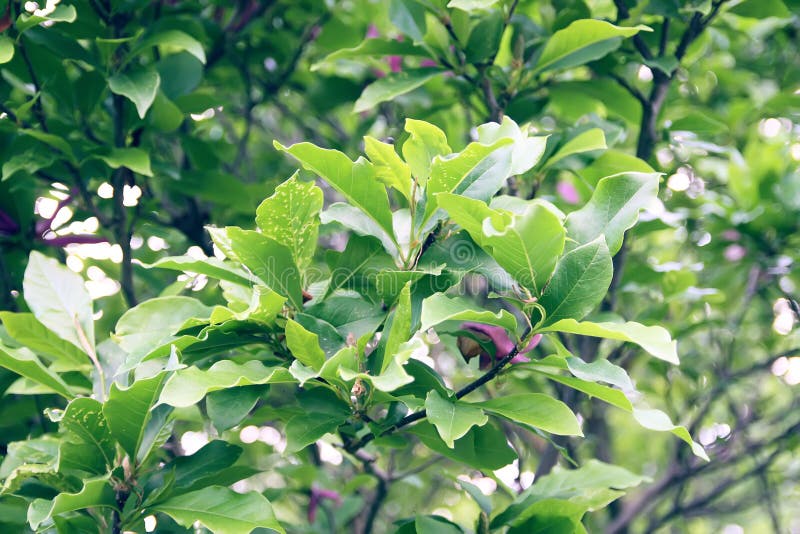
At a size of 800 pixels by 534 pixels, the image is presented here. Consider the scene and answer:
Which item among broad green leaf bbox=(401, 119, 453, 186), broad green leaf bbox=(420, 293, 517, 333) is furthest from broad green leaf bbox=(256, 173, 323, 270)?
broad green leaf bbox=(420, 293, 517, 333)

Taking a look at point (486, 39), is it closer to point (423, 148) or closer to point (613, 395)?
point (423, 148)

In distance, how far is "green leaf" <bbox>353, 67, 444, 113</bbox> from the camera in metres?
1.60

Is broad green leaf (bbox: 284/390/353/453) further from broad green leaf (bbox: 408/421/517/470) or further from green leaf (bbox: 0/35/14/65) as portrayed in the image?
green leaf (bbox: 0/35/14/65)

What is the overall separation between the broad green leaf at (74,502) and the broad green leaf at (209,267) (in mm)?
346

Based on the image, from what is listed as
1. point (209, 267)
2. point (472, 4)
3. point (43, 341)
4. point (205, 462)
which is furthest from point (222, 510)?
point (472, 4)

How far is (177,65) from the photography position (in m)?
1.82

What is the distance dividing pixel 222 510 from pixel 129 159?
779mm

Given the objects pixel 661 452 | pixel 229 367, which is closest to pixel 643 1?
pixel 229 367

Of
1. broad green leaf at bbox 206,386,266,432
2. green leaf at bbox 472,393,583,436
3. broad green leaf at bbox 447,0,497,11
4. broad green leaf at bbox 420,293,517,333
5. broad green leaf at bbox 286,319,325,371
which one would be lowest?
green leaf at bbox 472,393,583,436

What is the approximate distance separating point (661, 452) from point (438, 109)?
3.08m

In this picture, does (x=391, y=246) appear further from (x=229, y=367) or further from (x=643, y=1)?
(x=643, y=1)

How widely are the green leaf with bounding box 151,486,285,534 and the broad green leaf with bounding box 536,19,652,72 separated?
3.44 ft

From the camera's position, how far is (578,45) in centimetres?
156

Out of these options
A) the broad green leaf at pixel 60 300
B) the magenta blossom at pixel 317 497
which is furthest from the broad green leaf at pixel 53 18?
the magenta blossom at pixel 317 497
